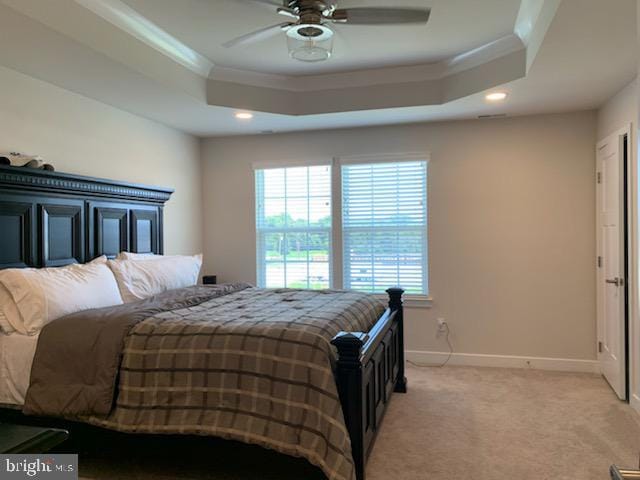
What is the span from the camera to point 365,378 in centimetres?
251

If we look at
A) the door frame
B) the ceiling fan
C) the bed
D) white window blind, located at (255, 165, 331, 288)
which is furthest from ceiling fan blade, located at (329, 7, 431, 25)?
white window blind, located at (255, 165, 331, 288)

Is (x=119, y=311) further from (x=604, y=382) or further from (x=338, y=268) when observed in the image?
(x=604, y=382)

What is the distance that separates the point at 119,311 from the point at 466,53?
125 inches

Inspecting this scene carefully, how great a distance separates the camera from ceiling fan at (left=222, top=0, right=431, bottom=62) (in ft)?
8.23

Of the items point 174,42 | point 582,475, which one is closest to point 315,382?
point 582,475

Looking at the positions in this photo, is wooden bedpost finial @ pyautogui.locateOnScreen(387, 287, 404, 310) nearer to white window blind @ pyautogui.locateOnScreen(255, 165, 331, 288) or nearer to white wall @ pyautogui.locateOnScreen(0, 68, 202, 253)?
white window blind @ pyautogui.locateOnScreen(255, 165, 331, 288)

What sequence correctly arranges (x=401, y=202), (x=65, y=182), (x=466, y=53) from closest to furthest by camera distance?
(x=65, y=182) < (x=466, y=53) < (x=401, y=202)

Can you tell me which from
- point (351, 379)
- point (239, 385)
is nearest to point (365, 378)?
point (351, 379)

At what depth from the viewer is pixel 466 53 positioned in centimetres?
378

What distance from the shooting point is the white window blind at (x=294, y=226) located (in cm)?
521

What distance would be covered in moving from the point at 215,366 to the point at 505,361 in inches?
130

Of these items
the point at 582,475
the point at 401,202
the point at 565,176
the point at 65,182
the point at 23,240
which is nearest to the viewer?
the point at 582,475

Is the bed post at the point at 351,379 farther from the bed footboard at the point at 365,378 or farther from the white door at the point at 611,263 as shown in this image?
the white door at the point at 611,263

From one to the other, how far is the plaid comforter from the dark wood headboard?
1133mm
